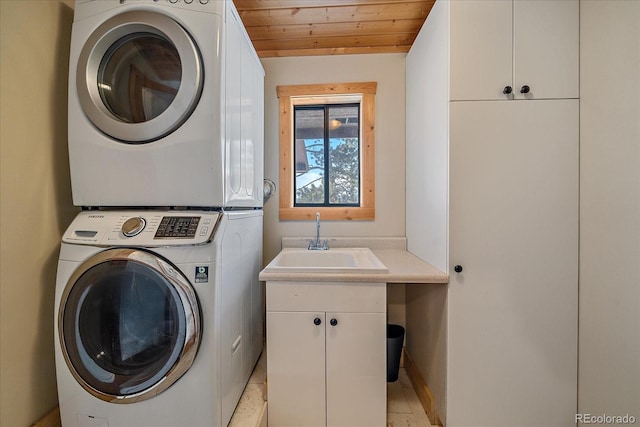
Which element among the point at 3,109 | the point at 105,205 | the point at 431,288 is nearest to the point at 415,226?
the point at 431,288

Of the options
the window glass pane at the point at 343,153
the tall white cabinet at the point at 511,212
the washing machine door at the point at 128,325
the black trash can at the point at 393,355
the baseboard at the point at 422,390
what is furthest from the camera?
the window glass pane at the point at 343,153

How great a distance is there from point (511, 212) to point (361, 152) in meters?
1.10

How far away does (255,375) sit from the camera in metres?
1.50

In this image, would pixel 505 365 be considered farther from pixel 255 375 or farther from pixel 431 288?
pixel 255 375

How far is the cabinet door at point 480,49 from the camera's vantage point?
48.5 inches

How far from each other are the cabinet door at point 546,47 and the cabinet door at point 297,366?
60.5 inches

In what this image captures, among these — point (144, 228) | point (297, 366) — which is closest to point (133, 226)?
point (144, 228)

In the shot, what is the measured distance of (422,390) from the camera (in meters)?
1.54

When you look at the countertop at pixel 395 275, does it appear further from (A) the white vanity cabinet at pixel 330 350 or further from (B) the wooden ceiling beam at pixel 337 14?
(B) the wooden ceiling beam at pixel 337 14

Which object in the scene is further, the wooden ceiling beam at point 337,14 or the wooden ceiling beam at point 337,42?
the wooden ceiling beam at point 337,42

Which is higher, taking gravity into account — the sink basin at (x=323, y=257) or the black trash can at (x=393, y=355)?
the sink basin at (x=323, y=257)

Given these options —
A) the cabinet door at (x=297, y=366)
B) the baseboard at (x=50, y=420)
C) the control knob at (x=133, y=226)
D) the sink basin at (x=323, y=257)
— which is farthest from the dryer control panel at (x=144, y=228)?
the baseboard at (x=50, y=420)

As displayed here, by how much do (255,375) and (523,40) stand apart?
2243 millimetres

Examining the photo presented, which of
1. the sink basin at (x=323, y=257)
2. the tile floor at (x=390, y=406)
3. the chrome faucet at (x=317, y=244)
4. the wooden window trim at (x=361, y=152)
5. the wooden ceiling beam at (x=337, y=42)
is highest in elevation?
the wooden ceiling beam at (x=337, y=42)
